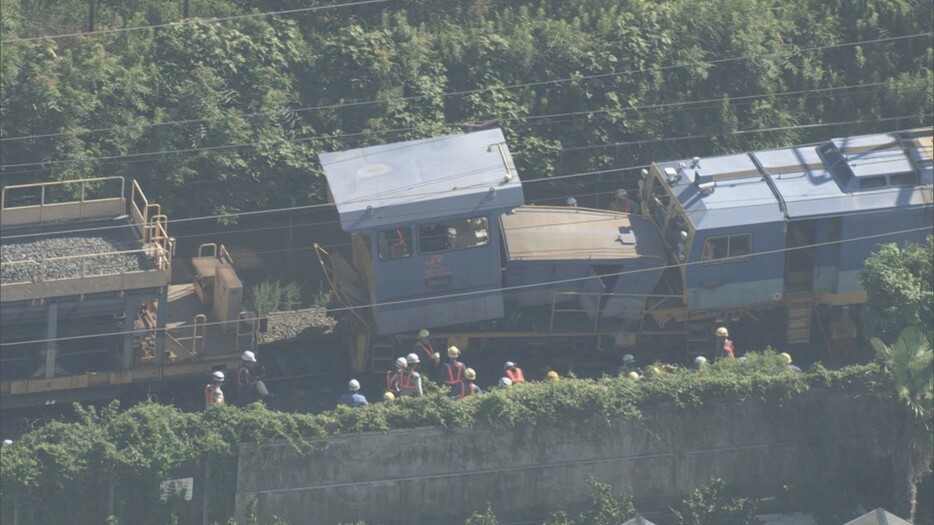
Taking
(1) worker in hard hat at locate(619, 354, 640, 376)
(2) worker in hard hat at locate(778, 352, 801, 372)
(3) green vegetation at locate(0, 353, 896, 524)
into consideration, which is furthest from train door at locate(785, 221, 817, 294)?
(1) worker in hard hat at locate(619, 354, 640, 376)

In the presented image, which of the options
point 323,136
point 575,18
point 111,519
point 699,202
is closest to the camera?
point 111,519

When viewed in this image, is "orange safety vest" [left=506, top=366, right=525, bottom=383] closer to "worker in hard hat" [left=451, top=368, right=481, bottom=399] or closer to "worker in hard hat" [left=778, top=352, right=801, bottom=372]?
"worker in hard hat" [left=451, top=368, right=481, bottom=399]

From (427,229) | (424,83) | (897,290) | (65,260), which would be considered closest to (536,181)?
(424,83)

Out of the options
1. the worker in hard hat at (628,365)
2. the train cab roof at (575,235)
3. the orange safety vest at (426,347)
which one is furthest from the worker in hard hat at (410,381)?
the worker in hard hat at (628,365)

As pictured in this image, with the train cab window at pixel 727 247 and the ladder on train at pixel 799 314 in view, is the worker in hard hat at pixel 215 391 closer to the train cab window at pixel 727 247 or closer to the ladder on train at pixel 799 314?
the train cab window at pixel 727 247

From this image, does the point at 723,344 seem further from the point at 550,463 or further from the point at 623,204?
the point at 550,463

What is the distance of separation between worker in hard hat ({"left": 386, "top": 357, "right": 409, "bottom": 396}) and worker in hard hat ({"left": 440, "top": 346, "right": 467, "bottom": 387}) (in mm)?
736

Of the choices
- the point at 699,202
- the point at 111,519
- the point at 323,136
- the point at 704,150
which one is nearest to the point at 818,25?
the point at 704,150

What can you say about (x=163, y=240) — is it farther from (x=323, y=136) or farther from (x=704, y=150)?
(x=704, y=150)

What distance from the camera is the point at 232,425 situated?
1166 inches

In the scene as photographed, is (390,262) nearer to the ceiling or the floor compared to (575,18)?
nearer to the floor

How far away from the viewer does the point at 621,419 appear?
30.9 m

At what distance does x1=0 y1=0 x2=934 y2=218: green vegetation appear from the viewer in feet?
114

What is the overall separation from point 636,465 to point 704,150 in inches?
336
